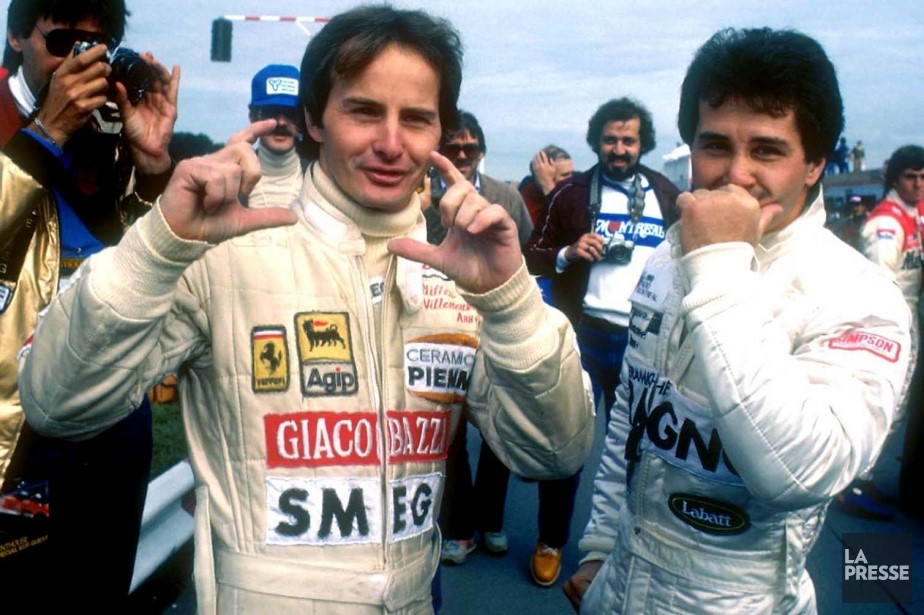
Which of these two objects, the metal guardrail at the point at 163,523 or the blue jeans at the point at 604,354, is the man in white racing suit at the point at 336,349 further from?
the blue jeans at the point at 604,354

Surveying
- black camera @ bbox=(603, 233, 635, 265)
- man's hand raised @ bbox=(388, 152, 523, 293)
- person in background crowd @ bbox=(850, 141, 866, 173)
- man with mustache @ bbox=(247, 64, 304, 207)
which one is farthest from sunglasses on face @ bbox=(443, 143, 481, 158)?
person in background crowd @ bbox=(850, 141, 866, 173)

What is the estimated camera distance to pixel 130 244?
4.83 feet

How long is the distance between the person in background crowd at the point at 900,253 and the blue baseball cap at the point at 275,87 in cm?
359

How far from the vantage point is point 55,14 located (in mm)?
2355

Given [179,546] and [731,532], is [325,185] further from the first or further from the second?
[179,546]

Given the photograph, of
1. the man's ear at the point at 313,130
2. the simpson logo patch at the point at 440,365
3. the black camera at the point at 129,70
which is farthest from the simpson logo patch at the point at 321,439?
the black camera at the point at 129,70

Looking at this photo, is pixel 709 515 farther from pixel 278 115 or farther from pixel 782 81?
pixel 278 115

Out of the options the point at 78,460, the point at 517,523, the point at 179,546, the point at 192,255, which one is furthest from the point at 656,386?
the point at 517,523

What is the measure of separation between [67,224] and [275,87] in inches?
95.1

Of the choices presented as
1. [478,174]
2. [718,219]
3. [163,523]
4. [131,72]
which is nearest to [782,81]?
[718,219]

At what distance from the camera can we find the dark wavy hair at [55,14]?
92.4 inches

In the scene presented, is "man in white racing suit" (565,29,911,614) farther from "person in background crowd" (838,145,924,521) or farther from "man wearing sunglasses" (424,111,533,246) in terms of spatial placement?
"person in background crowd" (838,145,924,521)

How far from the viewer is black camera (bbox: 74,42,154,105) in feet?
7.66

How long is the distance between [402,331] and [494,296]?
0.86 ft
